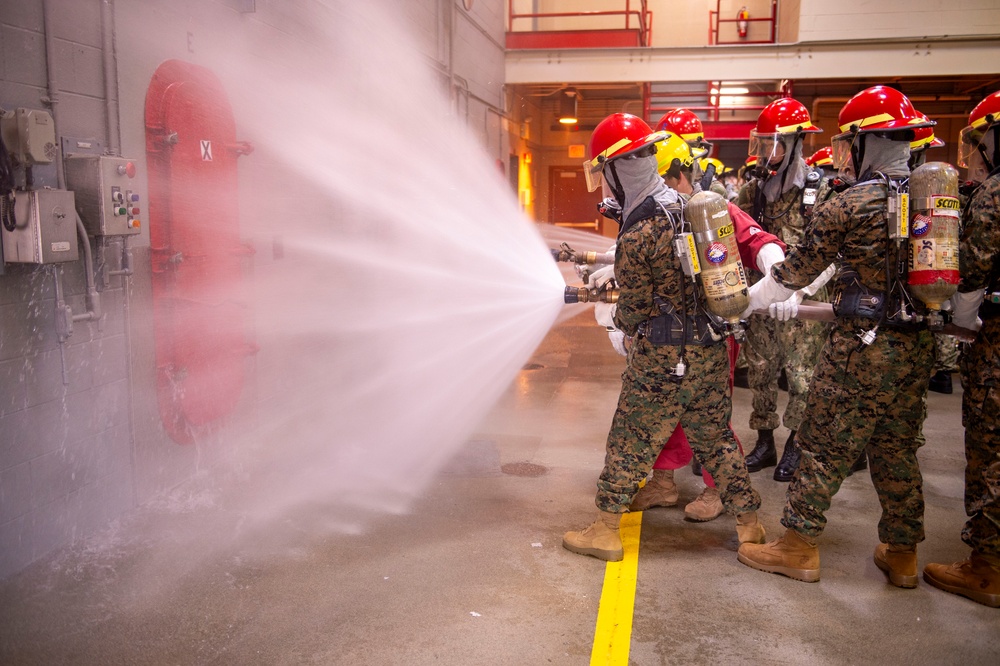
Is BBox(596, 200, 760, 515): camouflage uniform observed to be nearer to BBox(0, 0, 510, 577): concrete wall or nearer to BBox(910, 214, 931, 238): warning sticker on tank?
BBox(910, 214, 931, 238): warning sticker on tank

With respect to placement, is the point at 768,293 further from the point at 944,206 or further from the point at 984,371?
the point at 984,371

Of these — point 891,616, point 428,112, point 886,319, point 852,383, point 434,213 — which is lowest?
point 891,616

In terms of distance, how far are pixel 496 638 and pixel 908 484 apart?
202 cm

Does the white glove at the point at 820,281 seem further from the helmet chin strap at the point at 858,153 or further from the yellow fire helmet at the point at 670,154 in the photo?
the helmet chin strap at the point at 858,153

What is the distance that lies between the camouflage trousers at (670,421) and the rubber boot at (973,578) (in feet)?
2.88

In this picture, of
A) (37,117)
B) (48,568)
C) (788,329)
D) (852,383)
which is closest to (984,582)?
(852,383)

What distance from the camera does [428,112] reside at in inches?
365

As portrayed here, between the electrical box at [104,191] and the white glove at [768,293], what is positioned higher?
the electrical box at [104,191]

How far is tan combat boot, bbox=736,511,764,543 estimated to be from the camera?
397cm

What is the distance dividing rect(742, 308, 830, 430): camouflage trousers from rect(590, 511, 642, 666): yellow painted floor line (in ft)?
5.13

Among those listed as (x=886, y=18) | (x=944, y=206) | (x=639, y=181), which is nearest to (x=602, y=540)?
(x=639, y=181)

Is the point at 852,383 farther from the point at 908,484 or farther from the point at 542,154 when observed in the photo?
the point at 542,154

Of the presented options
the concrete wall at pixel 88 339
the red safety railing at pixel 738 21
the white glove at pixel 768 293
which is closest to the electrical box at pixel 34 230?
the concrete wall at pixel 88 339

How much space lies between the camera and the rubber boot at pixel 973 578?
3531 mm
